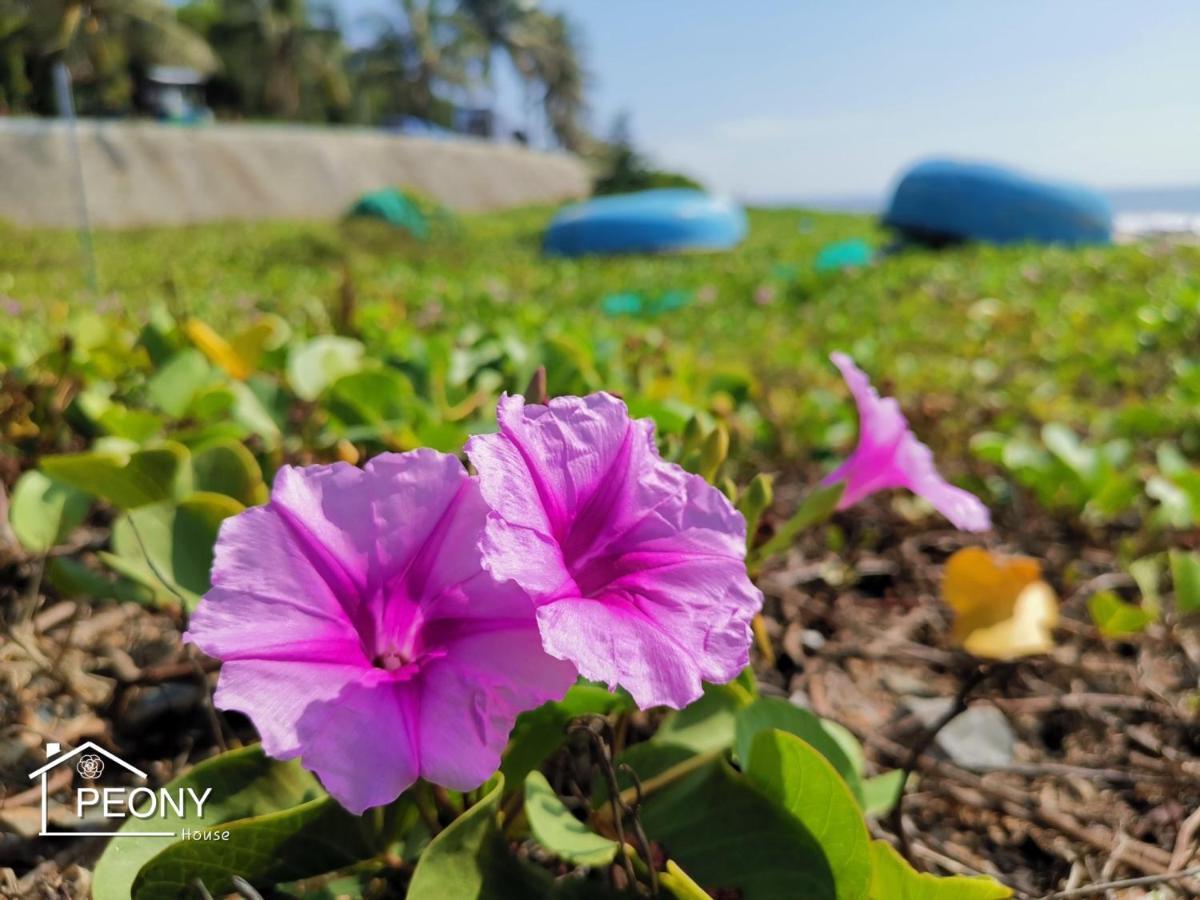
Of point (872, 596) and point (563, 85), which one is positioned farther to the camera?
point (563, 85)

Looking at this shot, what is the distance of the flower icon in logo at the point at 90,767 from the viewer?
3.38 ft

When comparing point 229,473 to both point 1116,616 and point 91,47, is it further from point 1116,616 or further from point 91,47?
point 91,47

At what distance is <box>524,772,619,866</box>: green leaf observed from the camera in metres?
0.70

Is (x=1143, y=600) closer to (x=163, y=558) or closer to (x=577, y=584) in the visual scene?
(x=577, y=584)

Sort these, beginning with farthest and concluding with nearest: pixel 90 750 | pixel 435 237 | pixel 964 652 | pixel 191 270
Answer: pixel 435 237 → pixel 191 270 → pixel 964 652 → pixel 90 750

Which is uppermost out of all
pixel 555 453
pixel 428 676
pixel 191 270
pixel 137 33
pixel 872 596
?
pixel 137 33

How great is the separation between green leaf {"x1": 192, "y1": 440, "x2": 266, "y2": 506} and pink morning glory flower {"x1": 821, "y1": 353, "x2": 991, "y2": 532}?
642mm

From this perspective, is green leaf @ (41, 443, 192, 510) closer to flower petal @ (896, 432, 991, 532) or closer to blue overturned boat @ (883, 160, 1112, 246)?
flower petal @ (896, 432, 991, 532)

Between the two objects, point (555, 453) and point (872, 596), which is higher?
point (555, 453)

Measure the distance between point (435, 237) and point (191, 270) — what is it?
519 cm

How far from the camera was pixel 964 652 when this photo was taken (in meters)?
1.51

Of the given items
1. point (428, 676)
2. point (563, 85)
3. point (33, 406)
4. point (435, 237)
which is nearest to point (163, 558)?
point (428, 676)

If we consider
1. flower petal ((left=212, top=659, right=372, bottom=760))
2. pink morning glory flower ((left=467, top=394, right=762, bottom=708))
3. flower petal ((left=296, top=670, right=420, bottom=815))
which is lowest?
flower petal ((left=296, top=670, right=420, bottom=815))

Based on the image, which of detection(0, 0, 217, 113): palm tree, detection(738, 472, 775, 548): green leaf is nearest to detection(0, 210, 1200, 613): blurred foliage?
detection(738, 472, 775, 548): green leaf
